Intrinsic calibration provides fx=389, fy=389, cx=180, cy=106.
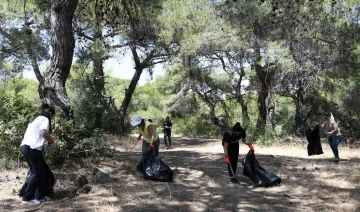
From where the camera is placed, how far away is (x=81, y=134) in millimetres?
A: 8188

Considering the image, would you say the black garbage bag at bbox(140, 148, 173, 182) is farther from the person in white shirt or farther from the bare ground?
the person in white shirt

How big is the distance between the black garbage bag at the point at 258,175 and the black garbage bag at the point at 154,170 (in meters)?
1.48

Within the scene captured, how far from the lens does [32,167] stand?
18.3 feet

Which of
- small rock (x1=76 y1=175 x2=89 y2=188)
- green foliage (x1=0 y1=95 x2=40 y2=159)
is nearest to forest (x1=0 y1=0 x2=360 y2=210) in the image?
green foliage (x1=0 y1=95 x2=40 y2=159)

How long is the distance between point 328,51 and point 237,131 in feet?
29.1

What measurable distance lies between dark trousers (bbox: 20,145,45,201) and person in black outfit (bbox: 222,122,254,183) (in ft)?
11.0

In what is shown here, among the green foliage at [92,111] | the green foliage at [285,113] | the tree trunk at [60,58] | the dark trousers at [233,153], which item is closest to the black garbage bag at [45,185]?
the tree trunk at [60,58]

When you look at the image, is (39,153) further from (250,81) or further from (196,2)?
(250,81)

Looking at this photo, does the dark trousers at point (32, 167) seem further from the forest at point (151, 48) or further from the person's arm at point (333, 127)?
the person's arm at point (333, 127)

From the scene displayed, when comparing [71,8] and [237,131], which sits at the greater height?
[71,8]

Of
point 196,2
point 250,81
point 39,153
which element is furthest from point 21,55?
point 250,81

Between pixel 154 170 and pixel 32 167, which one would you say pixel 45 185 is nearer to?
pixel 32 167

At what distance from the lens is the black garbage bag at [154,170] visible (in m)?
7.36

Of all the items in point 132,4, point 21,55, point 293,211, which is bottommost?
point 293,211
